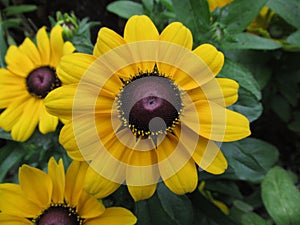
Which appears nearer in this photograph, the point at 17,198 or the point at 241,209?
the point at 17,198

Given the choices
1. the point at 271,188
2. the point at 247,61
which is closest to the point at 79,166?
the point at 271,188

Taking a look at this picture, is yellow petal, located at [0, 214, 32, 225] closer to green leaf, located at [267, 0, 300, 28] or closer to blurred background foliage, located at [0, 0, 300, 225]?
blurred background foliage, located at [0, 0, 300, 225]

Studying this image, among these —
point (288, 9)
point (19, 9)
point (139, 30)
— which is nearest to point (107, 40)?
point (139, 30)

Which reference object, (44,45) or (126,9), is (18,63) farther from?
(126,9)

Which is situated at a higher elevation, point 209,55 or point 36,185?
point 209,55

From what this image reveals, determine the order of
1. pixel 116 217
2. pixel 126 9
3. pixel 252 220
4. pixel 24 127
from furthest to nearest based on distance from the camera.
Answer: pixel 126 9 < pixel 24 127 < pixel 252 220 < pixel 116 217

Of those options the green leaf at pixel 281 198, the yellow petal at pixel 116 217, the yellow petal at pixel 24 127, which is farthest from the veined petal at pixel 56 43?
the green leaf at pixel 281 198

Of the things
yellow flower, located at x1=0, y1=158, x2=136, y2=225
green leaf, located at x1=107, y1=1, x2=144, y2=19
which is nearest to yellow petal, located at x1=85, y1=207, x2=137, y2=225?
yellow flower, located at x1=0, y1=158, x2=136, y2=225

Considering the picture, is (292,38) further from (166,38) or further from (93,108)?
(93,108)
